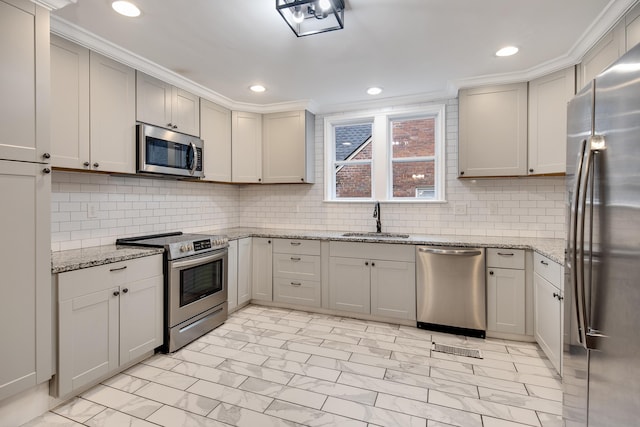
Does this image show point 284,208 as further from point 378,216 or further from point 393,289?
point 393,289

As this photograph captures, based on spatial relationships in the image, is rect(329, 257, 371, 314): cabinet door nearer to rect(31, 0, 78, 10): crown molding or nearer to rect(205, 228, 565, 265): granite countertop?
rect(205, 228, 565, 265): granite countertop

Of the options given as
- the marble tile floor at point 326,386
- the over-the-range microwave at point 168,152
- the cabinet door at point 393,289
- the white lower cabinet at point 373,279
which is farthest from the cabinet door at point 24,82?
the cabinet door at point 393,289

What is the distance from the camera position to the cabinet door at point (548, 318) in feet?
7.43

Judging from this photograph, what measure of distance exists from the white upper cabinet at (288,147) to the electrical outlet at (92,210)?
1936 mm

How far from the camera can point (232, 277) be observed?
11.9 ft

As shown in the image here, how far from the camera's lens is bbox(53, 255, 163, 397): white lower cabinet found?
201cm

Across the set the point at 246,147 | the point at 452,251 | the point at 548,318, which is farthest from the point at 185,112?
the point at 548,318

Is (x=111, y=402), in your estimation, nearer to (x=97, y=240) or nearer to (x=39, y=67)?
(x=97, y=240)

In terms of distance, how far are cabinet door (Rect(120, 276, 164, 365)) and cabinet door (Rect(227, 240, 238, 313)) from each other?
3.01 ft

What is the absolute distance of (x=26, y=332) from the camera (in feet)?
5.92

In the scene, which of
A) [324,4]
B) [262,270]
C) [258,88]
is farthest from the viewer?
[262,270]

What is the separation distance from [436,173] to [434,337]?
6.13 ft

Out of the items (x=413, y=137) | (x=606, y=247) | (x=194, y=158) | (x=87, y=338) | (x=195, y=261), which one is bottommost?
(x=87, y=338)

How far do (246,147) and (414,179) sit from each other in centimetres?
217
